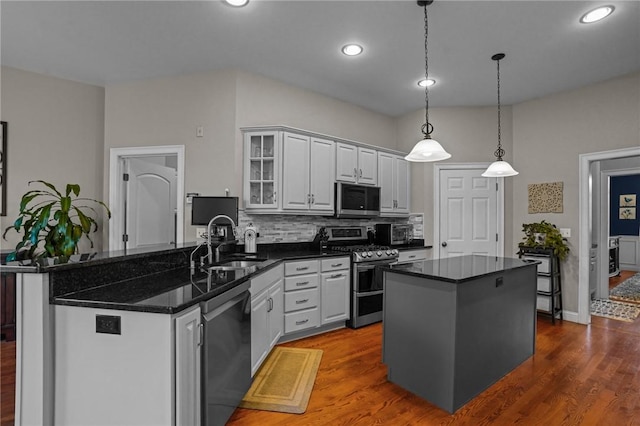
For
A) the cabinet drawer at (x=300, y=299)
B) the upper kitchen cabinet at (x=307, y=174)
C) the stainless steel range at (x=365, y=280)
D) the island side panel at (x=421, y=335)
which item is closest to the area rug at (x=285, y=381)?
the cabinet drawer at (x=300, y=299)

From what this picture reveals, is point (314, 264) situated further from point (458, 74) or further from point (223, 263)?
point (458, 74)

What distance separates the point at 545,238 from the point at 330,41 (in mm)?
3453

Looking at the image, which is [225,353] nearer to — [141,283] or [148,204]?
[141,283]

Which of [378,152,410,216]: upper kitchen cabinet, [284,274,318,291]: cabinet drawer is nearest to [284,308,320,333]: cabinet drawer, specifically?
[284,274,318,291]: cabinet drawer

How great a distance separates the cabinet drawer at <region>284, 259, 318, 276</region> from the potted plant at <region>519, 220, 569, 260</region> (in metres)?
2.78

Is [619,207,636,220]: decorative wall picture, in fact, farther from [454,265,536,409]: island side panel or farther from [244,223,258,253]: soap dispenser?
[244,223,258,253]: soap dispenser

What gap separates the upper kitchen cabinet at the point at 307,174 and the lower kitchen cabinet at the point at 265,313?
90 centimetres

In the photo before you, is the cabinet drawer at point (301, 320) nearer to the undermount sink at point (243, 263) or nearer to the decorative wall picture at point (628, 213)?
the undermount sink at point (243, 263)

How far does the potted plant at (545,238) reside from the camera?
4.14 m

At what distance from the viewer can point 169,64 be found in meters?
3.54

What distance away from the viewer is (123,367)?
149 cm

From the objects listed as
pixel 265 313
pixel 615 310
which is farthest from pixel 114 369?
pixel 615 310

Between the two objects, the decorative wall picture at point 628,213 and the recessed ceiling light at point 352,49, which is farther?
the decorative wall picture at point 628,213

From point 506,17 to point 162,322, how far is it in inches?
126
